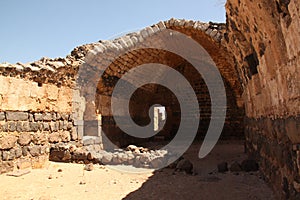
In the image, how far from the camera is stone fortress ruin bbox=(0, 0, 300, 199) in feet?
7.48

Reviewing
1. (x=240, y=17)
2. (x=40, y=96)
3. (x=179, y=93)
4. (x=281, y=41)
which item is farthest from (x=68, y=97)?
(x=179, y=93)

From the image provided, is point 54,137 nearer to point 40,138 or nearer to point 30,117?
point 40,138

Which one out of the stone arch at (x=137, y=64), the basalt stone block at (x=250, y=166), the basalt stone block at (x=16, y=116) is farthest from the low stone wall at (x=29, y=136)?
the basalt stone block at (x=250, y=166)

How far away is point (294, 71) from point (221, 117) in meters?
10.3

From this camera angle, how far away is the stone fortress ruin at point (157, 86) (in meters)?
2.28

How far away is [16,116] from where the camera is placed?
5.17 meters

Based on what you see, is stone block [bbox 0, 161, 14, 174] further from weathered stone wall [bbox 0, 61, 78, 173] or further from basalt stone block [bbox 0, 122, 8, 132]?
basalt stone block [bbox 0, 122, 8, 132]

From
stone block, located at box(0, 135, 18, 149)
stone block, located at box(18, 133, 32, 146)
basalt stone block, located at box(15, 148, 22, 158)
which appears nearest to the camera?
stone block, located at box(0, 135, 18, 149)

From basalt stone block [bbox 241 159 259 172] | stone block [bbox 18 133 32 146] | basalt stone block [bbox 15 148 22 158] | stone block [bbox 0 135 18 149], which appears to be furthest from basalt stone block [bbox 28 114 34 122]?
basalt stone block [bbox 241 159 259 172]

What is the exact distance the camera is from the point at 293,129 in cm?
209

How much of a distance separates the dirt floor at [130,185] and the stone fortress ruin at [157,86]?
1.33 feet

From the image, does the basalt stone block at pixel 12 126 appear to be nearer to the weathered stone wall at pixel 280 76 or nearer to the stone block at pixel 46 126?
the stone block at pixel 46 126

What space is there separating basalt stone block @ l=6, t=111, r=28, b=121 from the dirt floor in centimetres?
110

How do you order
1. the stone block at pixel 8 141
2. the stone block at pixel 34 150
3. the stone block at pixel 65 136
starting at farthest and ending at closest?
the stone block at pixel 65 136 → the stone block at pixel 34 150 → the stone block at pixel 8 141
